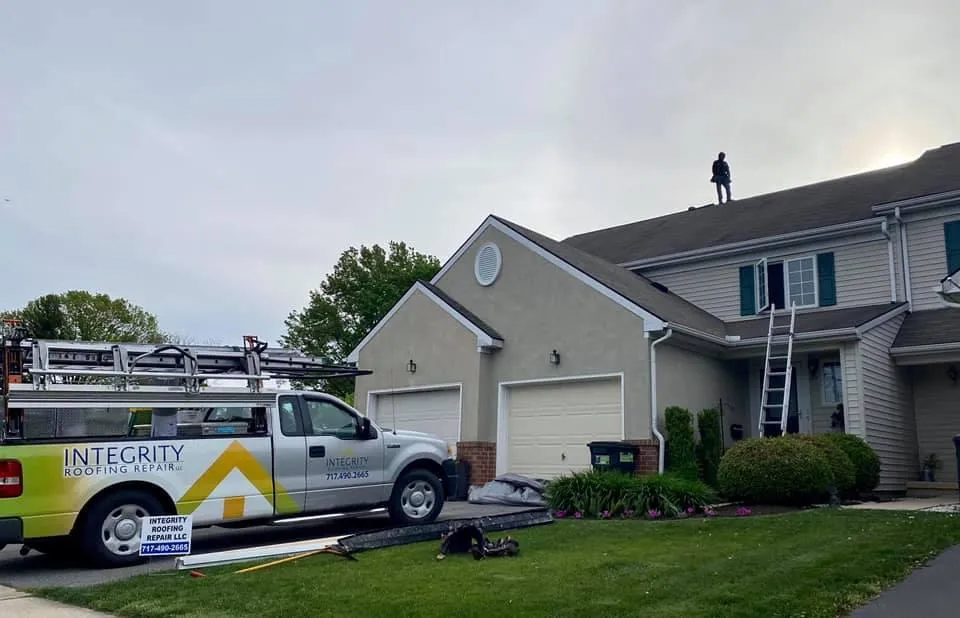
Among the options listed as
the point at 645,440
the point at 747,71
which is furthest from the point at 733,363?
the point at 747,71

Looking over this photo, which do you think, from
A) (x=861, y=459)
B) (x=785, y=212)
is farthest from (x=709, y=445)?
(x=785, y=212)

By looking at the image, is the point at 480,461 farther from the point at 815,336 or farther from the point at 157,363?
the point at 157,363

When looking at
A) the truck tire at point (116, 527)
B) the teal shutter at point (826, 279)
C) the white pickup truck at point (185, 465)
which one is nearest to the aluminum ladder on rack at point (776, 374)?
the teal shutter at point (826, 279)

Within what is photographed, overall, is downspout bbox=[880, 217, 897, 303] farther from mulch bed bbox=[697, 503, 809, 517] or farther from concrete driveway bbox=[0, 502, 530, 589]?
concrete driveway bbox=[0, 502, 530, 589]

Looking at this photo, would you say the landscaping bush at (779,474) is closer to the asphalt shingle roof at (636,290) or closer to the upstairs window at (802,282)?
the asphalt shingle roof at (636,290)

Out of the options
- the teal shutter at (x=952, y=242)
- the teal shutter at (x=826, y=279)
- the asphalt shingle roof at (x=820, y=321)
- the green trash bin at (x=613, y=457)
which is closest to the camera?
the green trash bin at (x=613, y=457)

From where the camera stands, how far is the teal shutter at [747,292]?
17.7 meters

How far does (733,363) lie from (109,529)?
41.0ft

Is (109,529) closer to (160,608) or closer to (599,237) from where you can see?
(160,608)

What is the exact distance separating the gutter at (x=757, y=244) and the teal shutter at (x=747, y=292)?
0.48 m

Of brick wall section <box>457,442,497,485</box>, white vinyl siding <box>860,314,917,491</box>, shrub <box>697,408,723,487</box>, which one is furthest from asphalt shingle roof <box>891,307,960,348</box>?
brick wall section <box>457,442,497,485</box>

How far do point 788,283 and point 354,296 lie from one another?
23.4 metres

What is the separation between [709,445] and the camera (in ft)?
48.1

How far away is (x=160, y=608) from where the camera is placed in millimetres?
6152
